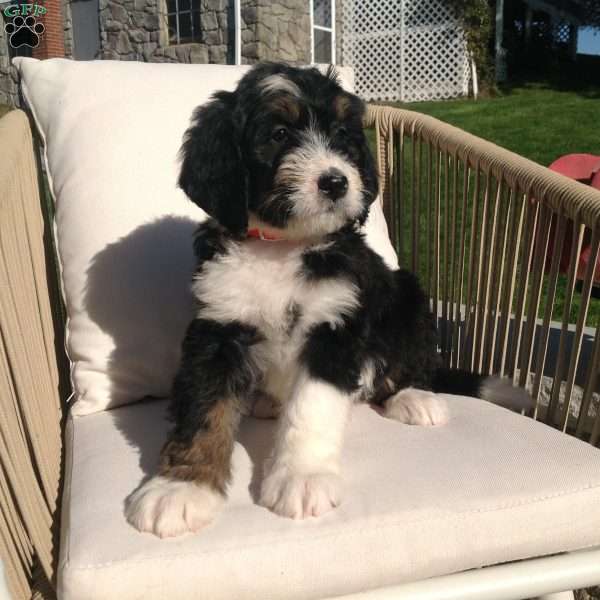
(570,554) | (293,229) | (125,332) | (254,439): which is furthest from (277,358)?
(570,554)

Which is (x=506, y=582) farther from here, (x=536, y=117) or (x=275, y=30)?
(x=275, y=30)

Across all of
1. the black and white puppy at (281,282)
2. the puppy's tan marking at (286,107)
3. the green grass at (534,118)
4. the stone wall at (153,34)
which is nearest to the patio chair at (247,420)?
the black and white puppy at (281,282)

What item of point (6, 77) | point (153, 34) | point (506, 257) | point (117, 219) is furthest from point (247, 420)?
point (6, 77)

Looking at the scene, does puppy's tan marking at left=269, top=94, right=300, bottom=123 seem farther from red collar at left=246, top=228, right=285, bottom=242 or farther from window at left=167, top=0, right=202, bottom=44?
window at left=167, top=0, right=202, bottom=44

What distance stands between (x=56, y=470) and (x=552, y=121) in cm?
998

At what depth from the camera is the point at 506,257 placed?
2637 mm

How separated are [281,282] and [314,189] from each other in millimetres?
324

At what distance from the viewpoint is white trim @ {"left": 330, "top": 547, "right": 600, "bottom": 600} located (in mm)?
1622

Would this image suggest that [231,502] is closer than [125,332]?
Yes

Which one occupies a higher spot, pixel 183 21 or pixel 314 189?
pixel 183 21

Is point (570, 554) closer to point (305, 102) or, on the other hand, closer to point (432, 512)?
point (432, 512)

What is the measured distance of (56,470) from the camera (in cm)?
221

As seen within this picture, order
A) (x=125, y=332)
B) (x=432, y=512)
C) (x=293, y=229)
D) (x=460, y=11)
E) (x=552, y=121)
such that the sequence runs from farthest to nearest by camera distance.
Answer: (x=460, y=11) → (x=552, y=121) → (x=125, y=332) → (x=293, y=229) → (x=432, y=512)

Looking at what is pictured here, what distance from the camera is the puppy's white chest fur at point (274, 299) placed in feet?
6.97
